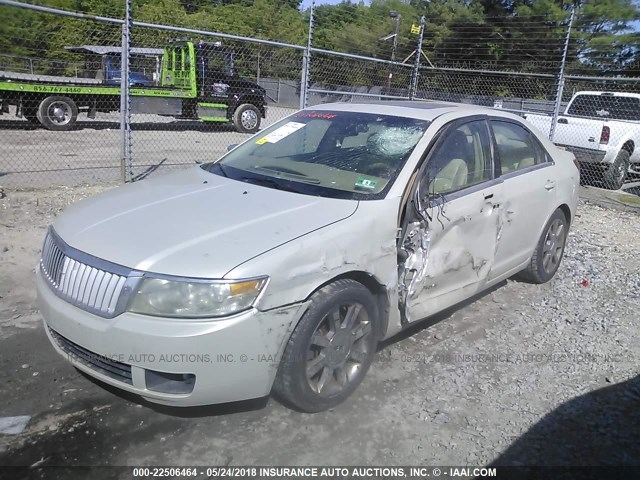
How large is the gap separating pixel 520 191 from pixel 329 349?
2.22 meters

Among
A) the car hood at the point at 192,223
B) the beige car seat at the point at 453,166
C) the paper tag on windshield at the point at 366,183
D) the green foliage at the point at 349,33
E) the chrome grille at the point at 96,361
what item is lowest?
the chrome grille at the point at 96,361

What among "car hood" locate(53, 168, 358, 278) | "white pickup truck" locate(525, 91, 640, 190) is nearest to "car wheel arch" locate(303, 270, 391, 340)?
"car hood" locate(53, 168, 358, 278)

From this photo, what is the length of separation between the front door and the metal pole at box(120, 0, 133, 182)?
4547mm

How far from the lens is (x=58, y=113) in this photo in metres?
14.0

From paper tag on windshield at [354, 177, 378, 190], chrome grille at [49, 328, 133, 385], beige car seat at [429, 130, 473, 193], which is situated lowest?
chrome grille at [49, 328, 133, 385]

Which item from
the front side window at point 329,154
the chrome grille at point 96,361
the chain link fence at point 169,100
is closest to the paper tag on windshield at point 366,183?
the front side window at point 329,154

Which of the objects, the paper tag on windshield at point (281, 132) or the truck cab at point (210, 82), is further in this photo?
the truck cab at point (210, 82)

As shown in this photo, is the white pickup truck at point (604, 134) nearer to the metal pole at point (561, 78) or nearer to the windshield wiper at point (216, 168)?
the metal pole at point (561, 78)

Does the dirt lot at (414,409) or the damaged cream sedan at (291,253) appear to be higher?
the damaged cream sedan at (291,253)

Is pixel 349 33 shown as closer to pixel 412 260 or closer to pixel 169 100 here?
pixel 169 100

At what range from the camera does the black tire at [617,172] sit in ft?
33.4

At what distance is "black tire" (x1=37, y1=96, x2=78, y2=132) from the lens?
44.9 feet

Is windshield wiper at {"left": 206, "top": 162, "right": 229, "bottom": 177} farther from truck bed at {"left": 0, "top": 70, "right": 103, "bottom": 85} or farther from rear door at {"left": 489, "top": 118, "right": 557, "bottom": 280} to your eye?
truck bed at {"left": 0, "top": 70, "right": 103, "bottom": 85}

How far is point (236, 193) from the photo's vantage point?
3250 millimetres
